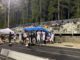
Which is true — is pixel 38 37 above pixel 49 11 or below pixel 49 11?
below

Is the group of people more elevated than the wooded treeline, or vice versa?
→ the wooded treeline

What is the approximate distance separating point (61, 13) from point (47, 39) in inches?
2434

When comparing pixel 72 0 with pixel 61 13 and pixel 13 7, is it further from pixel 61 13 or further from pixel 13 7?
pixel 13 7

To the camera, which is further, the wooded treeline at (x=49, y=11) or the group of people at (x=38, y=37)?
the wooded treeline at (x=49, y=11)

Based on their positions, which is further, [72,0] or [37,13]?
[37,13]

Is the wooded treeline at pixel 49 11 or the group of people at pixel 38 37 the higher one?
the wooded treeline at pixel 49 11

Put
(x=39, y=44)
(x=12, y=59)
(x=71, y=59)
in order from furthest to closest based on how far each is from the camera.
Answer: (x=39, y=44), (x=71, y=59), (x=12, y=59)

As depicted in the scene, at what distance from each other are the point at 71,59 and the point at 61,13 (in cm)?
8654

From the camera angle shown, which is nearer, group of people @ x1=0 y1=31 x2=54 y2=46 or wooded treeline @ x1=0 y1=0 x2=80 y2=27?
group of people @ x1=0 y1=31 x2=54 y2=46

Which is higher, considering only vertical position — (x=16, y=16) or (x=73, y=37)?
(x=16, y=16)

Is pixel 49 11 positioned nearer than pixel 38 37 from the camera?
No

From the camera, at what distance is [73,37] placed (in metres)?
48.2

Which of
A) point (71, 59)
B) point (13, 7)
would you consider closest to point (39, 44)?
point (71, 59)

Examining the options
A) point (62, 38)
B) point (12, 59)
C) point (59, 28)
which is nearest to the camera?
point (12, 59)
